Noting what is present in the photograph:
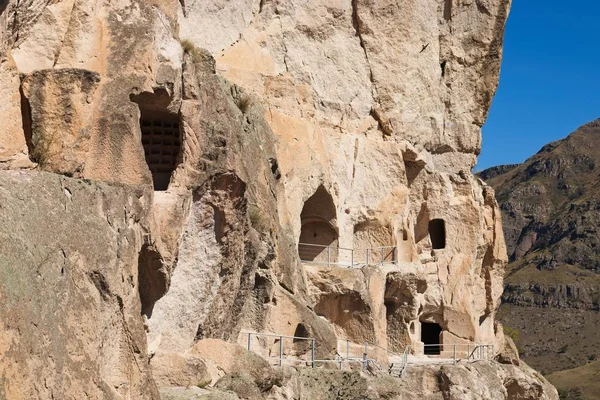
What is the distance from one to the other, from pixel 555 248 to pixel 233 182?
7475 centimetres

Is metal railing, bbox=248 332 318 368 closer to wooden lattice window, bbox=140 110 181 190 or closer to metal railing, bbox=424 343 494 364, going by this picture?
wooden lattice window, bbox=140 110 181 190

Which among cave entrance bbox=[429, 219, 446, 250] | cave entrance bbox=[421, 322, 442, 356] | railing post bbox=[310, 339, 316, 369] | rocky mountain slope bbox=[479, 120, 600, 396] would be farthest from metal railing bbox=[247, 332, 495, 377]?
rocky mountain slope bbox=[479, 120, 600, 396]

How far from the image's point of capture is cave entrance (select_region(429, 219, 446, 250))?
28922mm

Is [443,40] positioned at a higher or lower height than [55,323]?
higher

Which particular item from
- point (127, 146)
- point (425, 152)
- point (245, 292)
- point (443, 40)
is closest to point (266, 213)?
point (245, 292)

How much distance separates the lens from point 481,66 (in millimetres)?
30016

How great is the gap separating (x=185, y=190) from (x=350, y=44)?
1275 cm

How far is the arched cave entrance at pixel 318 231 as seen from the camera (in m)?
23.8

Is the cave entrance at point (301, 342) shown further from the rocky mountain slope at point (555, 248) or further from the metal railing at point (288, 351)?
the rocky mountain slope at point (555, 248)

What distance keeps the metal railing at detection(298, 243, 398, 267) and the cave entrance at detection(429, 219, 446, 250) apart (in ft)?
13.0

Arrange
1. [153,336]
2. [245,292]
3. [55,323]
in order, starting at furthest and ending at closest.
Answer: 1. [245,292]
2. [153,336]
3. [55,323]

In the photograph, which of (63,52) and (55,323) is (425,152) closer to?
(63,52)

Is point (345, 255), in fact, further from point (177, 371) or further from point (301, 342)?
point (177, 371)

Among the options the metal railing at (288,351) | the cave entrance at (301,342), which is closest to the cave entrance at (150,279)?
the metal railing at (288,351)
